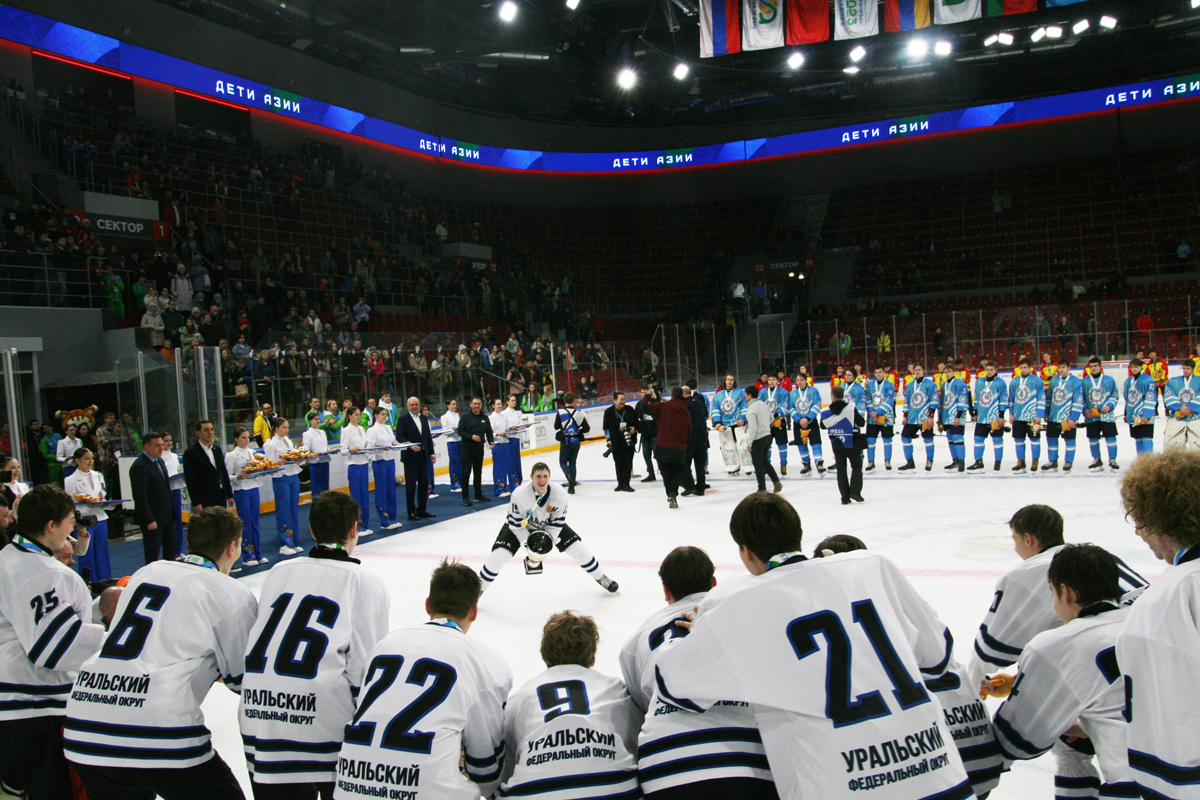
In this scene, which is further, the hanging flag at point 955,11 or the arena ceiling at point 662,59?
the arena ceiling at point 662,59

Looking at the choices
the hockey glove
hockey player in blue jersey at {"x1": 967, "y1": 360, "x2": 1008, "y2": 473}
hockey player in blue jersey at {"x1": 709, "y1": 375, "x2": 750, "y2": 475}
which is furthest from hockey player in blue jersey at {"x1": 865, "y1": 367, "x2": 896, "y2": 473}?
the hockey glove

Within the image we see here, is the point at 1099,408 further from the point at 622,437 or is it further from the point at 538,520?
the point at 538,520

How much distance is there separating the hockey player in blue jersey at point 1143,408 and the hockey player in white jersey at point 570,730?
37.4 ft

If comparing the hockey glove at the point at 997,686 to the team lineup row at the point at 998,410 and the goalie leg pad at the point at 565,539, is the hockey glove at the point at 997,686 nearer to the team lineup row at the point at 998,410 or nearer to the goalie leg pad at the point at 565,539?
the goalie leg pad at the point at 565,539

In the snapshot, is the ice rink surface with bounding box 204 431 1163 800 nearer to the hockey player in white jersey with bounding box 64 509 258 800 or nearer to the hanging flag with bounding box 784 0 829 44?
the hockey player in white jersey with bounding box 64 509 258 800

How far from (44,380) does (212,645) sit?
528 inches

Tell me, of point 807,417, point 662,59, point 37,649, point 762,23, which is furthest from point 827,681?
point 662,59

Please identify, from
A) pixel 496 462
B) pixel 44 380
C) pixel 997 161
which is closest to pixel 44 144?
pixel 44 380

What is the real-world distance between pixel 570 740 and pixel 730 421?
1150 centimetres

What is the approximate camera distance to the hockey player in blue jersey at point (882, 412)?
43.0 ft

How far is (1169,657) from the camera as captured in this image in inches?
69.2

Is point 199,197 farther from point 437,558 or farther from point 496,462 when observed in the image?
point 437,558

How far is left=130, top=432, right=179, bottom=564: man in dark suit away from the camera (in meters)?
7.57

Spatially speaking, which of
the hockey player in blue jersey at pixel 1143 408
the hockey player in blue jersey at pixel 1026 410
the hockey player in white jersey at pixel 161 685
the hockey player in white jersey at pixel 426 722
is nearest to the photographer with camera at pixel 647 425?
the hockey player in blue jersey at pixel 1026 410
